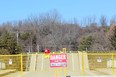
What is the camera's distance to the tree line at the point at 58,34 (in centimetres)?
10588

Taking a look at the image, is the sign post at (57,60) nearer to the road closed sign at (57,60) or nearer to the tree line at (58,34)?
the road closed sign at (57,60)

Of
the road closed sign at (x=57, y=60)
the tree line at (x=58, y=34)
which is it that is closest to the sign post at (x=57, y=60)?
the road closed sign at (x=57, y=60)

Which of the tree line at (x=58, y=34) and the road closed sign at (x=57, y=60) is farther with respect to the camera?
the tree line at (x=58, y=34)

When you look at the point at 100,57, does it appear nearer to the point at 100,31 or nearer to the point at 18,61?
the point at 18,61

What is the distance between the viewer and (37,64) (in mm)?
44531

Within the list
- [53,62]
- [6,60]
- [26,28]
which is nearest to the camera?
[53,62]

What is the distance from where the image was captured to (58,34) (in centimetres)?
12706

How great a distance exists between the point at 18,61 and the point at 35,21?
108 meters

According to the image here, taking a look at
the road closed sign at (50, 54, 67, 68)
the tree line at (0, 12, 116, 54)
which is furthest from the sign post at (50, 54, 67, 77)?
the tree line at (0, 12, 116, 54)

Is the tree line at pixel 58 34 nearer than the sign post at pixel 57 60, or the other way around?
the sign post at pixel 57 60

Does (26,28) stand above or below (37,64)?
above

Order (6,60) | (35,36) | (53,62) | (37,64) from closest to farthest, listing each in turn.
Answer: (53,62), (6,60), (37,64), (35,36)

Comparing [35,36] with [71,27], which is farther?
[71,27]

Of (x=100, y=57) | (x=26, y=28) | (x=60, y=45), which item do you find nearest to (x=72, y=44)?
(x=60, y=45)
